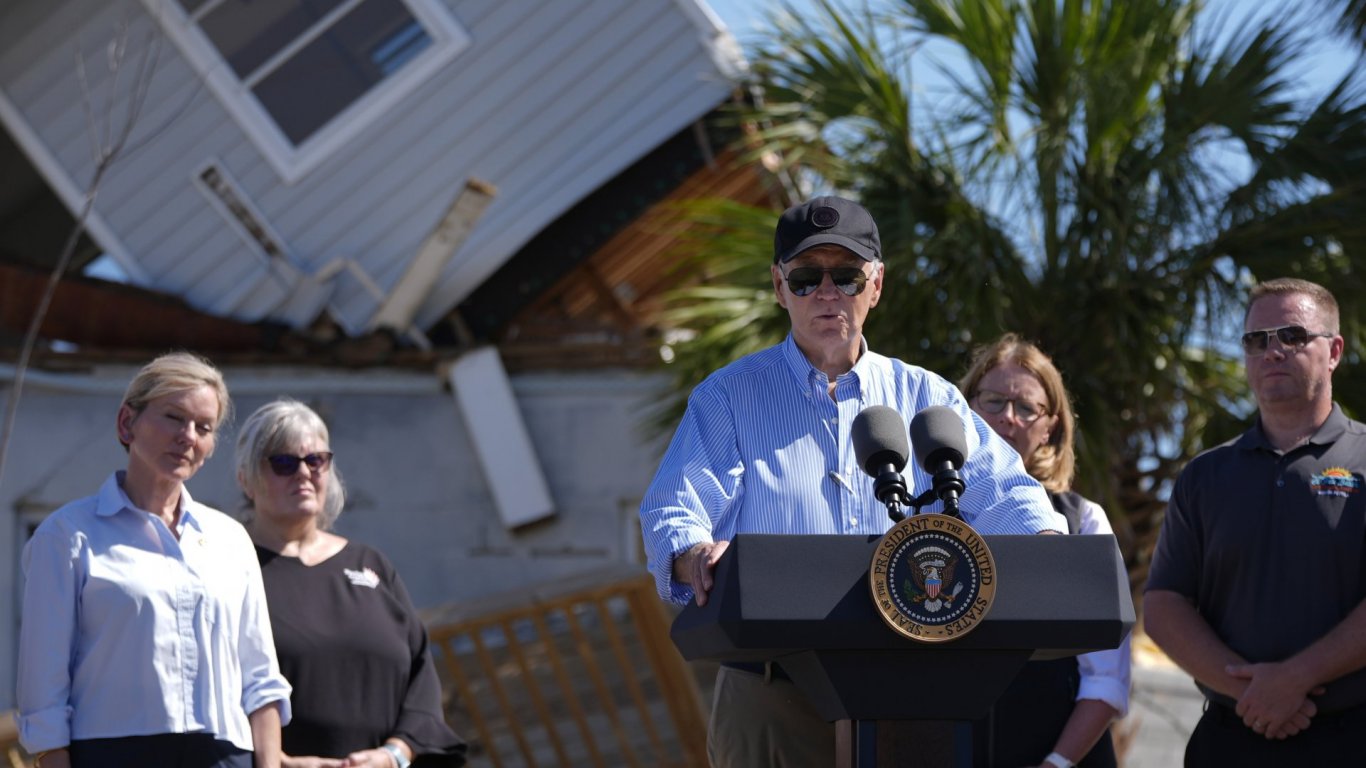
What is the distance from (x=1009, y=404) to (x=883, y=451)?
1478 millimetres

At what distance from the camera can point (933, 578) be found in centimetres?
225

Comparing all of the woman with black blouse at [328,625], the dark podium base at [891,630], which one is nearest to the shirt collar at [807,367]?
the dark podium base at [891,630]

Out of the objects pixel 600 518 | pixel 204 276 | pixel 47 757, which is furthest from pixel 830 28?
pixel 47 757

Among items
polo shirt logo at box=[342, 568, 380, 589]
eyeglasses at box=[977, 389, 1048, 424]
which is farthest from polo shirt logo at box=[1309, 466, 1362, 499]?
polo shirt logo at box=[342, 568, 380, 589]

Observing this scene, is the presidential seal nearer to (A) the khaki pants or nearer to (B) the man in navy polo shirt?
(A) the khaki pants

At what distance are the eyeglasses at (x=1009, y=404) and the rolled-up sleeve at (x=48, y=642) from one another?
2.07 m

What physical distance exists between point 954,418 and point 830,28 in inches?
207

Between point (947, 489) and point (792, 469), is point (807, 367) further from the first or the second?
point (947, 489)

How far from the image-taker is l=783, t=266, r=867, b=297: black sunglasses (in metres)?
2.72

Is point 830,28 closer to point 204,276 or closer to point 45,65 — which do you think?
point 204,276

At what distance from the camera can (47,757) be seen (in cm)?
326

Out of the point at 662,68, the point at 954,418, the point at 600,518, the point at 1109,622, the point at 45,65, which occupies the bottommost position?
the point at 600,518

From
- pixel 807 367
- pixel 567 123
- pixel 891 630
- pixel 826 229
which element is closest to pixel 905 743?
pixel 891 630

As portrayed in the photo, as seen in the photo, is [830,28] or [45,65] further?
[45,65]
